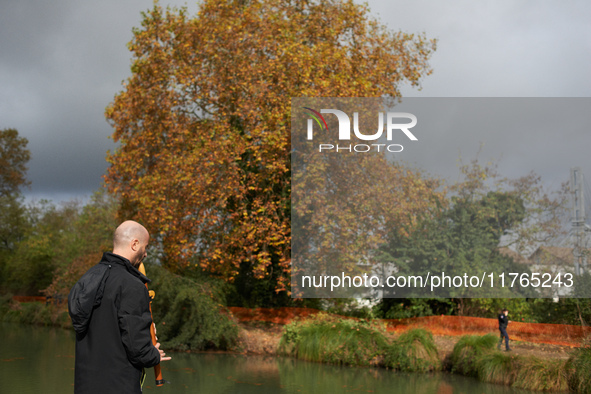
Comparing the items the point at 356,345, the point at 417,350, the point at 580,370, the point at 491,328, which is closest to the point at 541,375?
the point at 580,370

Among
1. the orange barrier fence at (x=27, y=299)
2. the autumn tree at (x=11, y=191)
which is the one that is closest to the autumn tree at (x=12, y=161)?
the autumn tree at (x=11, y=191)

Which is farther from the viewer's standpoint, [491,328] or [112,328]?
[491,328]

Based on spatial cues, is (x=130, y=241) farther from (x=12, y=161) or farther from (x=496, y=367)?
(x=12, y=161)

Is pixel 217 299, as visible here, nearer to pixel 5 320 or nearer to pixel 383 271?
pixel 383 271

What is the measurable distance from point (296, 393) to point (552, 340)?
981 centimetres

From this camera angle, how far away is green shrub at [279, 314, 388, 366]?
17.4m

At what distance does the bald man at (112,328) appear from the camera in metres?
3.72

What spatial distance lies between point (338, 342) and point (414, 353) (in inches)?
92.0

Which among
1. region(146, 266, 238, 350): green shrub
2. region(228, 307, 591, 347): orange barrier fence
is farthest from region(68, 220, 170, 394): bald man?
region(146, 266, 238, 350): green shrub

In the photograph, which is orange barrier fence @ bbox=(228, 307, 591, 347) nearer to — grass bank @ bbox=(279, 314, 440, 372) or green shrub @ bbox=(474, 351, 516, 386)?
grass bank @ bbox=(279, 314, 440, 372)

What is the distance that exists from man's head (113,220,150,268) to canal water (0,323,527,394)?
979 centimetres

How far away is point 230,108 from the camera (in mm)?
21578

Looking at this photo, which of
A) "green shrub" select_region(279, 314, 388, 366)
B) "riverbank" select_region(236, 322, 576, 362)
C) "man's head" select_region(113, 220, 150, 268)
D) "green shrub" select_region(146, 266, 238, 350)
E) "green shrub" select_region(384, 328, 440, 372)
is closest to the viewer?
"man's head" select_region(113, 220, 150, 268)

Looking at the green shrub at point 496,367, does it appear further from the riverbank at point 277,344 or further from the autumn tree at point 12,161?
the autumn tree at point 12,161
